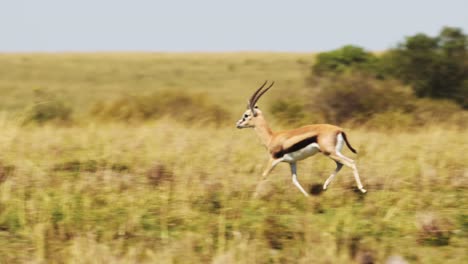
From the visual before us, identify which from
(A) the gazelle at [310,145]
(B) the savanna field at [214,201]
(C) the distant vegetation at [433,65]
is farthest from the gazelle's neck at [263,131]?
(C) the distant vegetation at [433,65]

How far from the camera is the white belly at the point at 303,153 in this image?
5887mm

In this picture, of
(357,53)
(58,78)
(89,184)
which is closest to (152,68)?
(58,78)

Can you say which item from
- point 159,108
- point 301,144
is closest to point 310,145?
point 301,144

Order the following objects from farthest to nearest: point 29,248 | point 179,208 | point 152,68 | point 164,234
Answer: point 152,68 < point 179,208 < point 164,234 < point 29,248

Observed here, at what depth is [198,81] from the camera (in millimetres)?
37906

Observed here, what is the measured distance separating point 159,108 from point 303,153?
1277 centimetres

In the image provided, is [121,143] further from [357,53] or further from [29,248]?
[357,53]

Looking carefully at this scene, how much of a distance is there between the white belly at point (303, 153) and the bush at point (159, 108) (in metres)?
11.8

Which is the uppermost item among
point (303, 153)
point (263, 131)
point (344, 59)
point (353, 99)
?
point (344, 59)

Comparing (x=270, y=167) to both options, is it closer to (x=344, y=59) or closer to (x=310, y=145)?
(x=310, y=145)

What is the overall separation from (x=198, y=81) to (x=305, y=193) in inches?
1261

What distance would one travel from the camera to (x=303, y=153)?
19.5ft

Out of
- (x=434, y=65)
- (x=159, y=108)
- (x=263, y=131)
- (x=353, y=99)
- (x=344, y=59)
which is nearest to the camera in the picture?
(x=263, y=131)

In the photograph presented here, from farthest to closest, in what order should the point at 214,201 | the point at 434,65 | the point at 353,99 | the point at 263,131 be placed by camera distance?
the point at 434,65 < the point at 353,99 < the point at 263,131 < the point at 214,201
